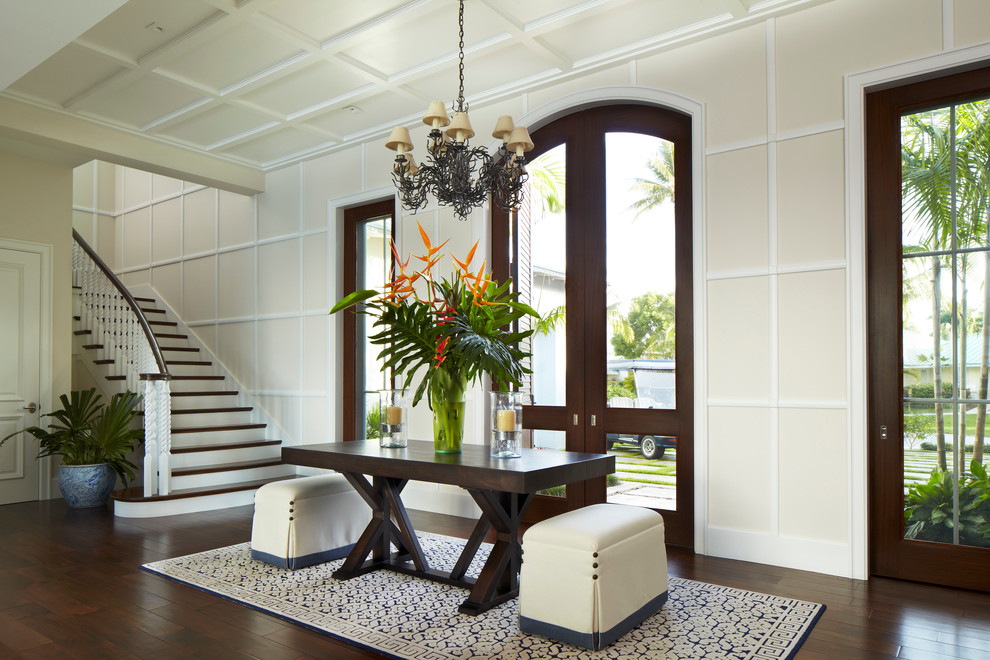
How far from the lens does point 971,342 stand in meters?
3.69

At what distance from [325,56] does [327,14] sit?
22.2 inches

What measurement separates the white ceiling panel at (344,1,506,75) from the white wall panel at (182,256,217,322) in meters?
4.08

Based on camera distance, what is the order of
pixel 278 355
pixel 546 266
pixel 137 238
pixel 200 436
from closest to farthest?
pixel 546 266 < pixel 200 436 < pixel 278 355 < pixel 137 238

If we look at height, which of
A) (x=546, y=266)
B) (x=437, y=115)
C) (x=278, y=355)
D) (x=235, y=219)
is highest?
(x=235, y=219)

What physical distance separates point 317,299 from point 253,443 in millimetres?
1615

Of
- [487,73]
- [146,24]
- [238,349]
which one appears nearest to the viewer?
[146,24]

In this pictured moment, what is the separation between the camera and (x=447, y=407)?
3639 millimetres

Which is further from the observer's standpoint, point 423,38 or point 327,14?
point 423,38

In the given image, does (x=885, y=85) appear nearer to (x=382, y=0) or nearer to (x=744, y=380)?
(x=744, y=380)

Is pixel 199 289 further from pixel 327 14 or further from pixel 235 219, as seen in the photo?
pixel 327 14

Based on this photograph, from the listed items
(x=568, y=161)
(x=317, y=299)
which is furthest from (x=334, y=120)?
(x=568, y=161)

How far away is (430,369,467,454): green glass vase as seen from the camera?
3617 mm

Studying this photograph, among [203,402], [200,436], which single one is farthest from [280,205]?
[200,436]

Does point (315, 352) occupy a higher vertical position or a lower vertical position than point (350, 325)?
lower
